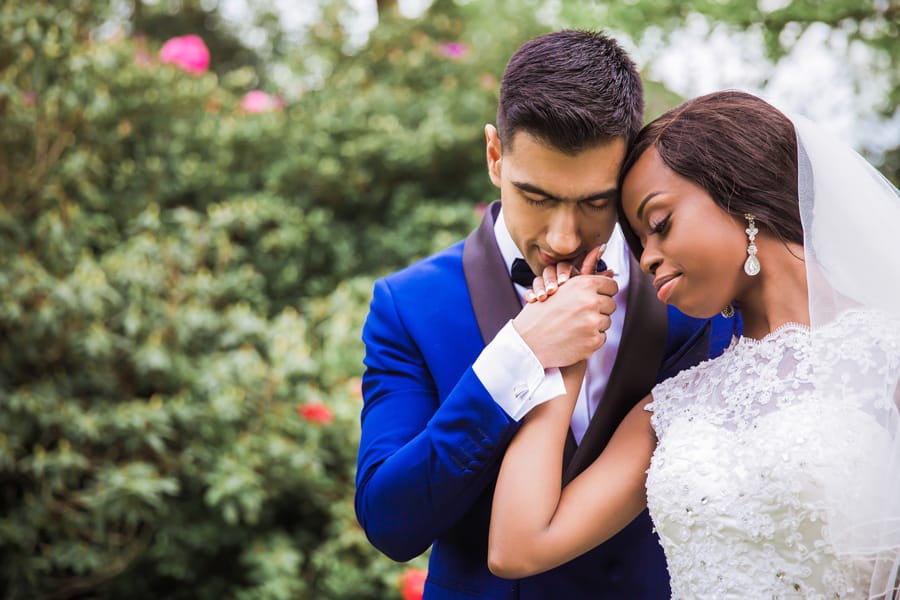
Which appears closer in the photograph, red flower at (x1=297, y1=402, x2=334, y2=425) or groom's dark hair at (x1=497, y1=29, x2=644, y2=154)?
groom's dark hair at (x1=497, y1=29, x2=644, y2=154)

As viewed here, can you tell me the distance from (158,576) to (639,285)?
11.6 ft

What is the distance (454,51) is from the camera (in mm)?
6438

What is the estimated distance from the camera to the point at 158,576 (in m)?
4.88

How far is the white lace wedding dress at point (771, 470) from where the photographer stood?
73.2 inches

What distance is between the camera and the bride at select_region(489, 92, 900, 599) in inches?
73.9

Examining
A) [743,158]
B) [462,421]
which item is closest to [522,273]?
[462,421]

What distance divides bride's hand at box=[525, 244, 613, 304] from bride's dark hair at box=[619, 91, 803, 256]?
282mm

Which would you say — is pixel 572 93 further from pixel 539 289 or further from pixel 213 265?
pixel 213 265

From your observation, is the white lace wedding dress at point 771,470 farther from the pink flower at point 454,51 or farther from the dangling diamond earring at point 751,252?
the pink flower at point 454,51

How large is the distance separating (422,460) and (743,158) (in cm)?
94

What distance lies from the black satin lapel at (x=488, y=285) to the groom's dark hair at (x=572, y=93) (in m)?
0.28

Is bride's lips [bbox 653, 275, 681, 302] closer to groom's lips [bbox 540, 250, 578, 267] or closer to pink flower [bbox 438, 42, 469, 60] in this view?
groom's lips [bbox 540, 250, 578, 267]

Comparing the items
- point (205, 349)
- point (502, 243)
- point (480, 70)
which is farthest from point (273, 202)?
point (502, 243)

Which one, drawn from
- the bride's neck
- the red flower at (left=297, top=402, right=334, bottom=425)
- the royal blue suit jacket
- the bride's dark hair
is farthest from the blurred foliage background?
the bride's dark hair
